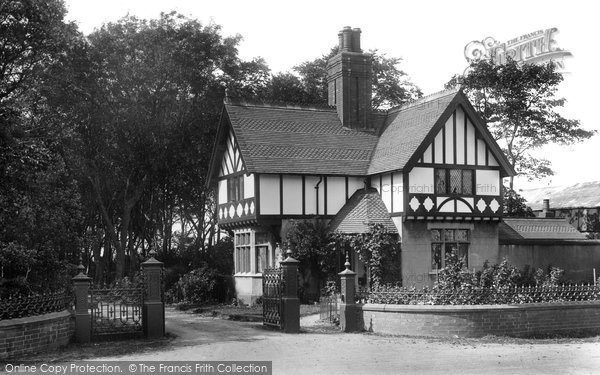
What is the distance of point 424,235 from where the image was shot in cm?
3181

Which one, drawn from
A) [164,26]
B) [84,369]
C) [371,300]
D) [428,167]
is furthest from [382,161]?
[84,369]

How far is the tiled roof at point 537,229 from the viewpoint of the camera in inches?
1380

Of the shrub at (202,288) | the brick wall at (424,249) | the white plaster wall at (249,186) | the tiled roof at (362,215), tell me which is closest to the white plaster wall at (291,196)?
the white plaster wall at (249,186)

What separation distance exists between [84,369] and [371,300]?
29.7 feet

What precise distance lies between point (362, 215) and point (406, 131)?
15.2 ft

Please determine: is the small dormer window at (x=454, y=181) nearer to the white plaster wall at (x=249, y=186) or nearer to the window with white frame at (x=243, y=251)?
the white plaster wall at (x=249, y=186)

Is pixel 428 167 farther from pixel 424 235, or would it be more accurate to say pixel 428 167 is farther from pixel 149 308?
pixel 149 308

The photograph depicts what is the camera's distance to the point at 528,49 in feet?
194

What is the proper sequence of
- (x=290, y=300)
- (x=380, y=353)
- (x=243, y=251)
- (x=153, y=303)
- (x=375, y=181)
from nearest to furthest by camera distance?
(x=380, y=353)
(x=153, y=303)
(x=290, y=300)
(x=375, y=181)
(x=243, y=251)

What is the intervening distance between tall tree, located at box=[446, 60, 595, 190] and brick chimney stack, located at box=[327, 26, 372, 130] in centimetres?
1156

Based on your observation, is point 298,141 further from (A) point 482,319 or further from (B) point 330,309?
(A) point 482,319

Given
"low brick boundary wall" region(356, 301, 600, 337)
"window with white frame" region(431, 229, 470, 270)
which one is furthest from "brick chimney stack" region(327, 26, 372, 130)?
"low brick boundary wall" region(356, 301, 600, 337)

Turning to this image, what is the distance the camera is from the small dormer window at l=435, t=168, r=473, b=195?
32.1 metres

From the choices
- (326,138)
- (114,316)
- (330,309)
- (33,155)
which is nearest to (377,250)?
(326,138)
